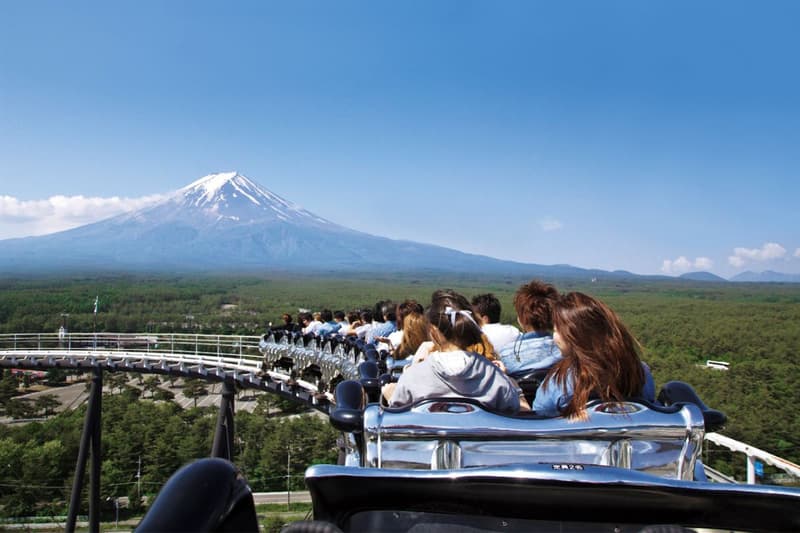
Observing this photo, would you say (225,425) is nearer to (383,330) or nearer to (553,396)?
(383,330)

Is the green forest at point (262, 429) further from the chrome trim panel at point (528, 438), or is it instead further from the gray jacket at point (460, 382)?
the chrome trim panel at point (528, 438)

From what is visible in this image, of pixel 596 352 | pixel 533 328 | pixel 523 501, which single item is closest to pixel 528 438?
pixel 523 501

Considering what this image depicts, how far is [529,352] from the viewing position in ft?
11.6

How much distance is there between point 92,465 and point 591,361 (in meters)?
11.5

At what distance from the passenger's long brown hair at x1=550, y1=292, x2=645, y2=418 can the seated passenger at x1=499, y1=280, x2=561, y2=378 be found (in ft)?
3.45

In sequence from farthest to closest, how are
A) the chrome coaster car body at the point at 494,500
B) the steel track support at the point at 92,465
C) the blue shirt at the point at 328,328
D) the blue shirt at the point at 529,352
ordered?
the blue shirt at the point at 328,328 → the steel track support at the point at 92,465 → the blue shirt at the point at 529,352 → the chrome coaster car body at the point at 494,500

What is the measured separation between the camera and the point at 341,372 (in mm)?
9125

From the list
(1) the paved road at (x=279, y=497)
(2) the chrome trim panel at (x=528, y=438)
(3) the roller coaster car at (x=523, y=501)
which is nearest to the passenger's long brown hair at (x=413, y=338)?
(2) the chrome trim panel at (x=528, y=438)

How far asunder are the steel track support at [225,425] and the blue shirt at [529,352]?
7.94m

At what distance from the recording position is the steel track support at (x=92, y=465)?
10227mm

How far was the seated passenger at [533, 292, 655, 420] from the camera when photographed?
6.93ft

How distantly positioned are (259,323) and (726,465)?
4709cm

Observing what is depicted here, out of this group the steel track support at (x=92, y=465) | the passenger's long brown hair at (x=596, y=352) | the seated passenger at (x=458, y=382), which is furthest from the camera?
the steel track support at (x=92, y=465)

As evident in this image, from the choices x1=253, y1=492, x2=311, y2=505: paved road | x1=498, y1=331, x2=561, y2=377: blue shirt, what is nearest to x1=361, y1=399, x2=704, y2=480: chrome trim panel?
x1=498, y1=331, x2=561, y2=377: blue shirt
